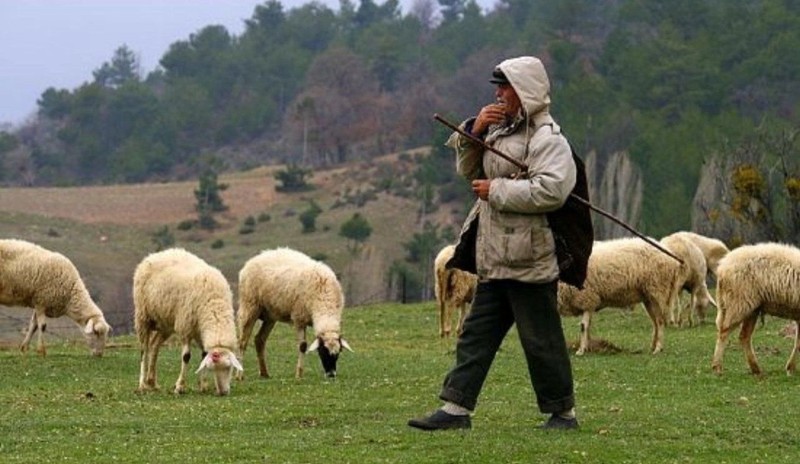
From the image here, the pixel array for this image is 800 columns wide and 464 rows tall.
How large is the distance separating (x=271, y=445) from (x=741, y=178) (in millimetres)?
29597

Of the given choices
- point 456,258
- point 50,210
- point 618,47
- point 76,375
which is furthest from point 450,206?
point 456,258

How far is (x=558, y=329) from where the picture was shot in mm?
12547

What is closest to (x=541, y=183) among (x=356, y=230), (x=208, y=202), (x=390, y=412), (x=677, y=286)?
(x=390, y=412)

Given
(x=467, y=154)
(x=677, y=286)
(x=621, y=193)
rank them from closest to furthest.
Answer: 1. (x=467, y=154)
2. (x=677, y=286)
3. (x=621, y=193)

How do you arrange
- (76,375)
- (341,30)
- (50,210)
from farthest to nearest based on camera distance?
1. (341,30)
2. (50,210)
3. (76,375)

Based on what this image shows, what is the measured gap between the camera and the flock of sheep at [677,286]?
18.4 metres

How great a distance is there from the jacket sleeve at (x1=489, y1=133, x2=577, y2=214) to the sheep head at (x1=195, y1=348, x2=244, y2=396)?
19.8 ft

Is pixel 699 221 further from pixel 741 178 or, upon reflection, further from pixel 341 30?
pixel 341 30

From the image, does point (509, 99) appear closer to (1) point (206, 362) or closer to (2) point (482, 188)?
(2) point (482, 188)

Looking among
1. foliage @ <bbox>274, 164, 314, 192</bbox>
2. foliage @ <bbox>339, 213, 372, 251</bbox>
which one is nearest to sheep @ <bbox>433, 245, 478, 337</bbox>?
foliage @ <bbox>339, 213, 372, 251</bbox>

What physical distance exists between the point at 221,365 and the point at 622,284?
25.4 feet

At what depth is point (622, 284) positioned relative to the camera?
2325cm

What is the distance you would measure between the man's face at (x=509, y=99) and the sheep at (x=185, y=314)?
5.92 metres

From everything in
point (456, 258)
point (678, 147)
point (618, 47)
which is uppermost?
point (618, 47)
